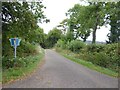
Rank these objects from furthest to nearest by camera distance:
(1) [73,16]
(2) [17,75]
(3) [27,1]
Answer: (1) [73,16] < (3) [27,1] < (2) [17,75]

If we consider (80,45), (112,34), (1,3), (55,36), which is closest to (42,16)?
(1,3)

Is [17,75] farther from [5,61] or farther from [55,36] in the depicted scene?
[55,36]

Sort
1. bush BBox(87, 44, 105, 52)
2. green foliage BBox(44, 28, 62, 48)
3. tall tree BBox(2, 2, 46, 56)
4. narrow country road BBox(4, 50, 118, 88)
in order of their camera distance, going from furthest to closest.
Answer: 1. green foliage BBox(44, 28, 62, 48)
2. bush BBox(87, 44, 105, 52)
3. tall tree BBox(2, 2, 46, 56)
4. narrow country road BBox(4, 50, 118, 88)

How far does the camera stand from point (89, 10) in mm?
33062

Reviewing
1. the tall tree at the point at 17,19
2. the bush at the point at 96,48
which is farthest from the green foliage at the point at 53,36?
the tall tree at the point at 17,19

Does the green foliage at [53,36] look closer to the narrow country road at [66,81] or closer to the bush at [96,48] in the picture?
the bush at [96,48]

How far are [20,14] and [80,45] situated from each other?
23.4 meters

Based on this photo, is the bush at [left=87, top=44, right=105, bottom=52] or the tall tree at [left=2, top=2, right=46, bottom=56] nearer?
the tall tree at [left=2, top=2, right=46, bottom=56]

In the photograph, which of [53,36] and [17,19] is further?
[53,36]

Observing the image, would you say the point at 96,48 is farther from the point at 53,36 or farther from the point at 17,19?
the point at 53,36

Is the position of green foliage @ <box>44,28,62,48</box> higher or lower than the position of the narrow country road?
higher

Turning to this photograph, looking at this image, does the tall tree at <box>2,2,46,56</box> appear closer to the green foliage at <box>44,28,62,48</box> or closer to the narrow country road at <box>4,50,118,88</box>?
the narrow country road at <box>4,50,118,88</box>

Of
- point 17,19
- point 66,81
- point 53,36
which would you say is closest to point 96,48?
point 17,19

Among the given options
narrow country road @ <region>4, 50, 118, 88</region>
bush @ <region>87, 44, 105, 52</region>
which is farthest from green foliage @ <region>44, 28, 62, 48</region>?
narrow country road @ <region>4, 50, 118, 88</region>
